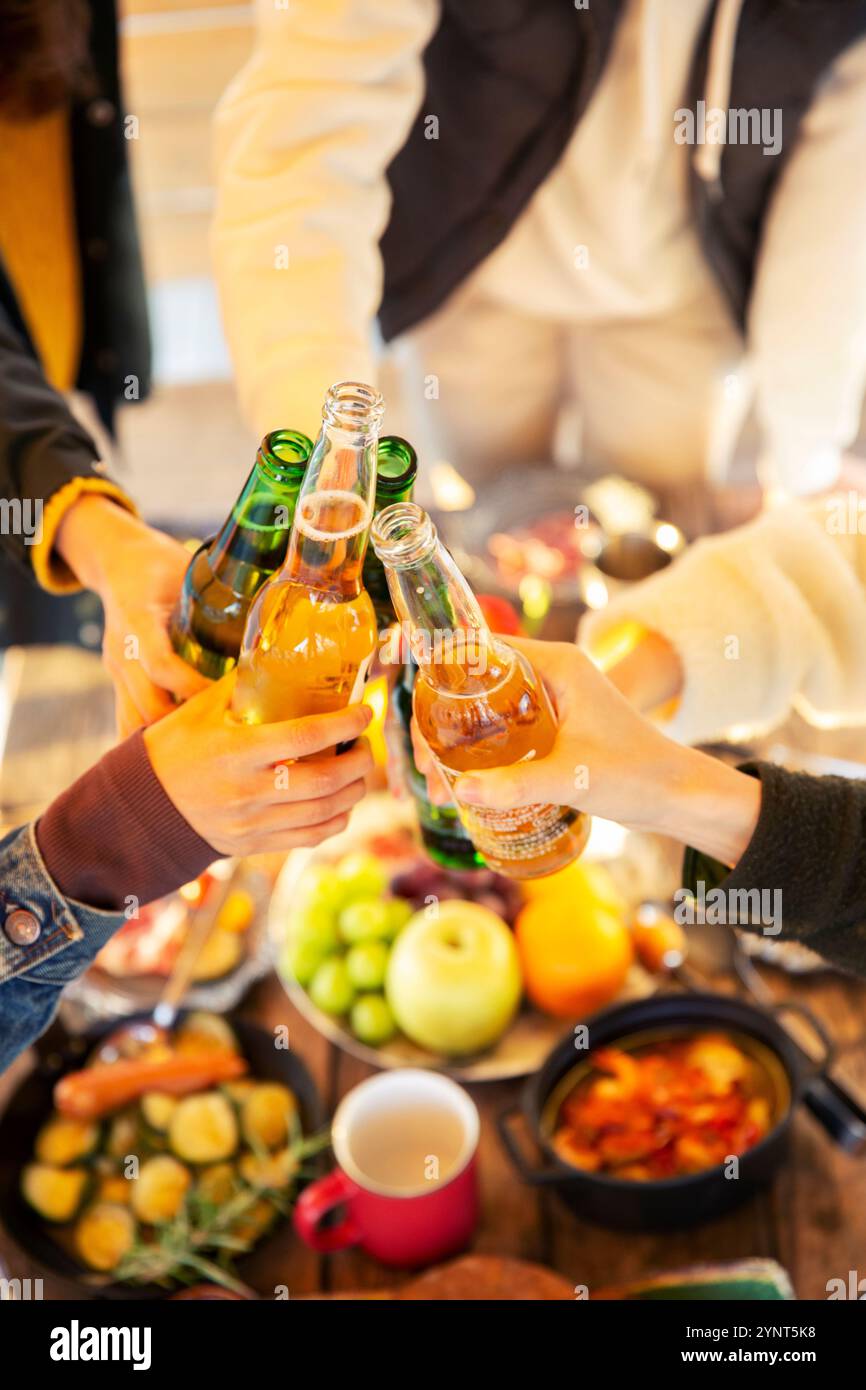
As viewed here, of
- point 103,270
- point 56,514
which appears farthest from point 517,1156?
point 103,270

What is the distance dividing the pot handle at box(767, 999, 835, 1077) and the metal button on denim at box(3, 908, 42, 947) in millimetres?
639

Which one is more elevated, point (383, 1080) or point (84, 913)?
point (84, 913)

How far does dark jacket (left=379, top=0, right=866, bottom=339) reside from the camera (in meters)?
1.37

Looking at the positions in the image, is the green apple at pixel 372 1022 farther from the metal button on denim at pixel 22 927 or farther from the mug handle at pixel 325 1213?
the metal button on denim at pixel 22 927

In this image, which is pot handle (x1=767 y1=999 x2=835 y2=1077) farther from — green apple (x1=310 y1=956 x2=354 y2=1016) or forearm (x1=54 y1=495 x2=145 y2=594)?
forearm (x1=54 y1=495 x2=145 y2=594)

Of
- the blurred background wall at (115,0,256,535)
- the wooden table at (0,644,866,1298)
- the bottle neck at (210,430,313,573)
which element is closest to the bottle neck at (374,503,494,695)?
the bottle neck at (210,430,313,573)

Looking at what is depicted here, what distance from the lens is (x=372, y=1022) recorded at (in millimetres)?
1210

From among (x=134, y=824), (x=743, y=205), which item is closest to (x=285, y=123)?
(x=743, y=205)

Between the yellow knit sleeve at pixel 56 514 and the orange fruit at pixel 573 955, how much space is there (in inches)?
22.2

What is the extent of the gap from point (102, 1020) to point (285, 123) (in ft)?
3.07

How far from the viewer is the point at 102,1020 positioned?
4.01ft

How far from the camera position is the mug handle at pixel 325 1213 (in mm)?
1017

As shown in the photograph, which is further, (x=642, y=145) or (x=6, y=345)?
(x=642, y=145)
